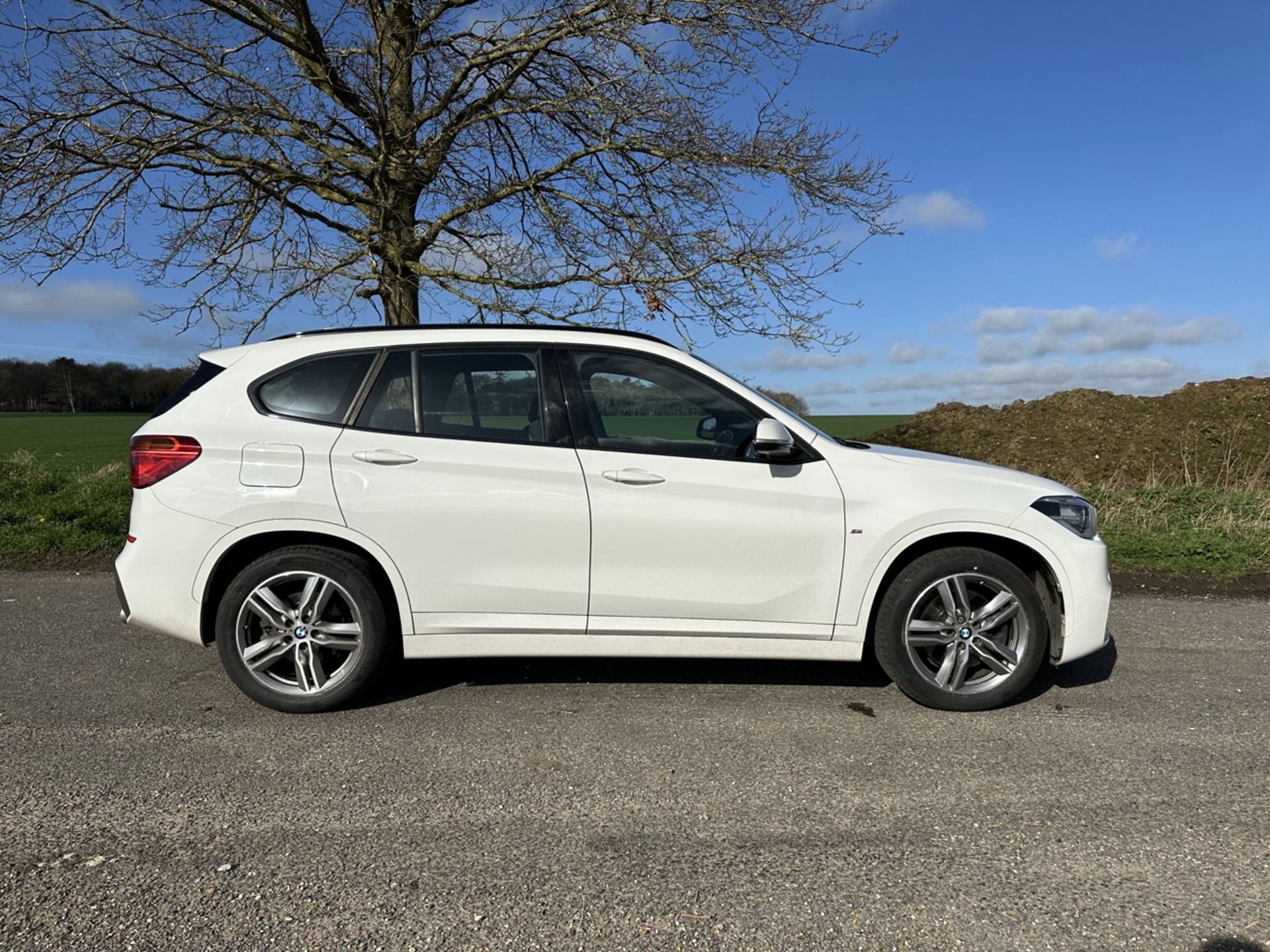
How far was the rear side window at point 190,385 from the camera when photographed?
389cm

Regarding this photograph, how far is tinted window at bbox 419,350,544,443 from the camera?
3.83 metres

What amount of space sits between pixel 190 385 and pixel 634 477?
2245mm

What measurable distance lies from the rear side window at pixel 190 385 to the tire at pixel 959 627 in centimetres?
349

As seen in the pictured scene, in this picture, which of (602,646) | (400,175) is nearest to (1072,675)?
→ (602,646)

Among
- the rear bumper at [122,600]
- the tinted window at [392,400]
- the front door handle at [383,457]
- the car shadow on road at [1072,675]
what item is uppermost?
the tinted window at [392,400]

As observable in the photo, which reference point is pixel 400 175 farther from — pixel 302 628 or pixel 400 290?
pixel 302 628

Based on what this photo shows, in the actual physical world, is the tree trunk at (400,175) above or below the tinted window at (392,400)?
above

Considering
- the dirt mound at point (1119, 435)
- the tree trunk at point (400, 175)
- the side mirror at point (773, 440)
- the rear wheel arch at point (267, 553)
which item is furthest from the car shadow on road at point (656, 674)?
the dirt mound at point (1119, 435)

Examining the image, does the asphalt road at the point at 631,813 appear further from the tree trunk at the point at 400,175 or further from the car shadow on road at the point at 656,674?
the tree trunk at the point at 400,175

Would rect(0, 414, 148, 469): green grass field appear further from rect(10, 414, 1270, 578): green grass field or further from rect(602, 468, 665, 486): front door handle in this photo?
rect(602, 468, 665, 486): front door handle

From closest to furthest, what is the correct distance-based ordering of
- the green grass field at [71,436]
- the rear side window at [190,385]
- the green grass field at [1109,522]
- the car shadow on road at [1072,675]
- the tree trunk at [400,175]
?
1. the rear side window at [190,385]
2. the car shadow on road at [1072,675]
3. the green grass field at [1109,522]
4. the tree trunk at [400,175]
5. the green grass field at [71,436]

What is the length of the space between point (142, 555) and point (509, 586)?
175 cm

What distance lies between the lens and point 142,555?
148 inches

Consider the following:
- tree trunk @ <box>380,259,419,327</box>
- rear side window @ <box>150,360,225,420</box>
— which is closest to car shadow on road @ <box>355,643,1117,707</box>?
rear side window @ <box>150,360,225,420</box>
